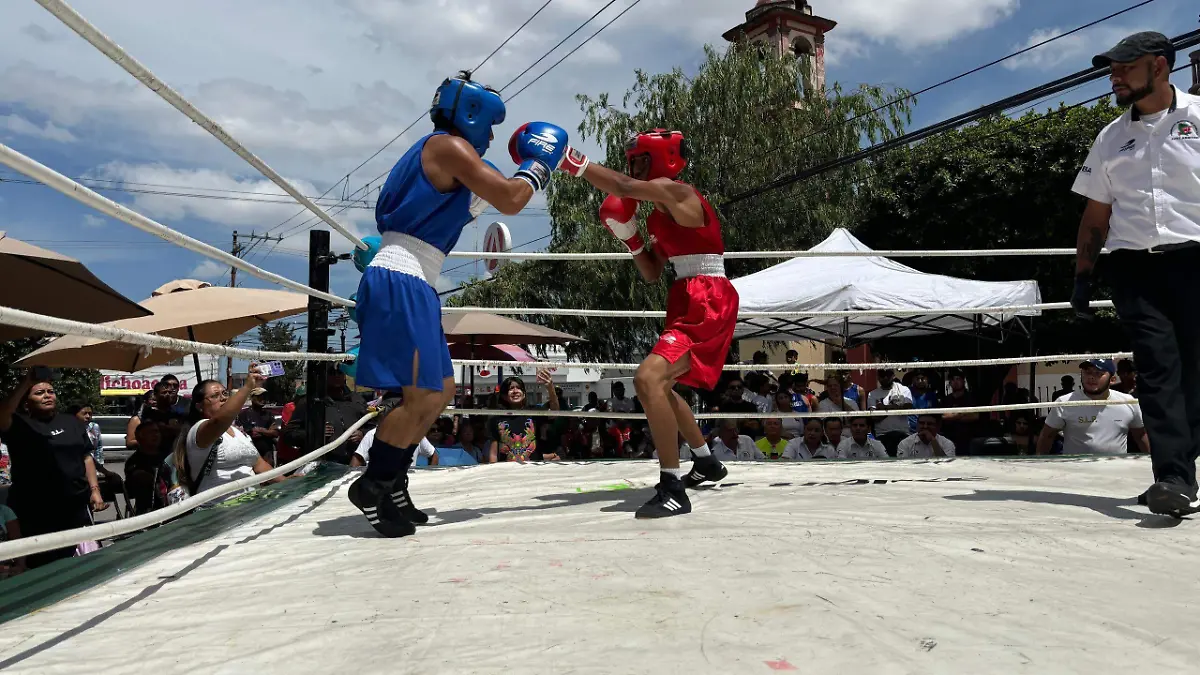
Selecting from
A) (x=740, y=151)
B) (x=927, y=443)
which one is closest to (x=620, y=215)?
(x=927, y=443)

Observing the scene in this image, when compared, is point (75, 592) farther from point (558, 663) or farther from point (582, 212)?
point (582, 212)

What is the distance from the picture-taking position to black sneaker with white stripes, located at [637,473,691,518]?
2322mm

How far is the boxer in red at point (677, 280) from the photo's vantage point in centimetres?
257

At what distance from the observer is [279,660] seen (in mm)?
1118

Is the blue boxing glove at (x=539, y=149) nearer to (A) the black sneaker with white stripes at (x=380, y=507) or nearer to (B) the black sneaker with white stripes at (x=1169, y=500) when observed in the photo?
(A) the black sneaker with white stripes at (x=380, y=507)

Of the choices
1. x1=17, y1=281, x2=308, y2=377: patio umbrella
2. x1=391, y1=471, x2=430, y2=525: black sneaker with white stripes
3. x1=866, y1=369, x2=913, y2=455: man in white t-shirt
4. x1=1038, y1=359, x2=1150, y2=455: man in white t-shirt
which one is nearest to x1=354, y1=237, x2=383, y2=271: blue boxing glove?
x1=391, y1=471, x2=430, y2=525: black sneaker with white stripes

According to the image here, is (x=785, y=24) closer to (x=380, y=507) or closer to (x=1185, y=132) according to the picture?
(x=1185, y=132)

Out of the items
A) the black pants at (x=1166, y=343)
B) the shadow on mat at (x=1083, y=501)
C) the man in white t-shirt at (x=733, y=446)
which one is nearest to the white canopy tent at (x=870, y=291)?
the man in white t-shirt at (x=733, y=446)

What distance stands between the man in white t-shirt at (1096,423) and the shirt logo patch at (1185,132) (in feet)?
7.16

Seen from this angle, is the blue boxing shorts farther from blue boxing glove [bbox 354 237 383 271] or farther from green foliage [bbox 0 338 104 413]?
green foliage [bbox 0 338 104 413]

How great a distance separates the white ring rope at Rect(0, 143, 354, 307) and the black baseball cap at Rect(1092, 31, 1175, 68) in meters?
2.30

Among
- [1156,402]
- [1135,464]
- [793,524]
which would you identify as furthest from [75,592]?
[1135,464]

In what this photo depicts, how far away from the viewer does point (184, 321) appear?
16.5 feet

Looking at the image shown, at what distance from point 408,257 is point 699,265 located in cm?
97
